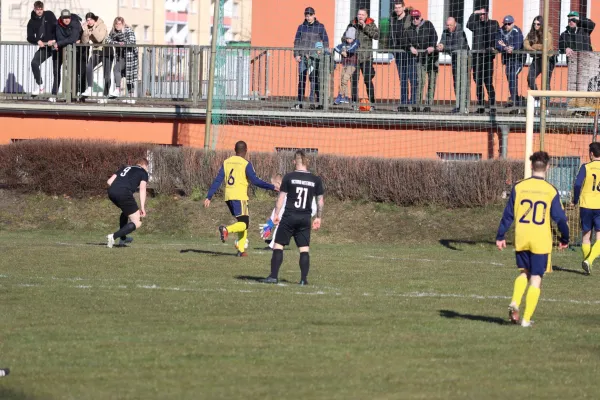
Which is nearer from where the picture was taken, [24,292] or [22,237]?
[24,292]

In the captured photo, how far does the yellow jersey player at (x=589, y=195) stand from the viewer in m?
17.5

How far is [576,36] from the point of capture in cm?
2403

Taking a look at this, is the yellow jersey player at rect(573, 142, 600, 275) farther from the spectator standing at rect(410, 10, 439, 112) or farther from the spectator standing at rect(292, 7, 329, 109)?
the spectator standing at rect(292, 7, 329, 109)

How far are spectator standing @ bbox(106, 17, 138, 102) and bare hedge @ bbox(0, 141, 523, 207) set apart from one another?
2.16 metres

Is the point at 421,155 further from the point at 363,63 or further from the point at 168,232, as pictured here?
the point at 168,232

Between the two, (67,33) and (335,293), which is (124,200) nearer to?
(335,293)

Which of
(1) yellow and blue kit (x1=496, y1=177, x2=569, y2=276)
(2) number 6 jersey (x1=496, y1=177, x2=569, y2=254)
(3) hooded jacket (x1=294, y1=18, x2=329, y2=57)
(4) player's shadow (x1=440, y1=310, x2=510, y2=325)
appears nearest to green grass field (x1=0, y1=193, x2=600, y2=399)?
(4) player's shadow (x1=440, y1=310, x2=510, y2=325)

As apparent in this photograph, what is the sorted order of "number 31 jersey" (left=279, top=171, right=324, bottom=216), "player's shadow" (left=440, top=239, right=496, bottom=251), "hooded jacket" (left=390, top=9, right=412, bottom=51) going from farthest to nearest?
"hooded jacket" (left=390, top=9, right=412, bottom=51) → "player's shadow" (left=440, top=239, right=496, bottom=251) → "number 31 jersey" (left=279, top=171, right=324, bottom=216)

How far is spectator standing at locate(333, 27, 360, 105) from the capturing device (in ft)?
Result: 82.2

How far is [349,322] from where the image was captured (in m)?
12.0

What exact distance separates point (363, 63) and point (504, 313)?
1302 centimetres

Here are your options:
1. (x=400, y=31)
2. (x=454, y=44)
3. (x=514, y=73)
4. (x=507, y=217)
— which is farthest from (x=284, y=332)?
(x=400, y=31)

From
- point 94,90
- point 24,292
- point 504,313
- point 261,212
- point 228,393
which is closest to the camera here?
point 228,393

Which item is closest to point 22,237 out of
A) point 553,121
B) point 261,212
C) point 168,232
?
point 168,232
